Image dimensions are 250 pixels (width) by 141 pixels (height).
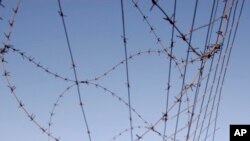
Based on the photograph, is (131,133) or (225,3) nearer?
(225,3)

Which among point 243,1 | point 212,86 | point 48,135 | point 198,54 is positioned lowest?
point 48,135

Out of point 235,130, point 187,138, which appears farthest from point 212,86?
point 235,130

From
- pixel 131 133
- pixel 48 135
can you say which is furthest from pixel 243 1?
pixel 48 135

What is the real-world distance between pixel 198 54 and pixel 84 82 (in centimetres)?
234

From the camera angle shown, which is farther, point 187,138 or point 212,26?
point 187,138

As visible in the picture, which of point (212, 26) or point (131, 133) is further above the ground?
point (212, 26)

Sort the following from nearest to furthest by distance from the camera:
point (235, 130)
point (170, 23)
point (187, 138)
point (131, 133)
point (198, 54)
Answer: point (170, 23) < point (198, 54) < point (187, 138) < point (131, 133) < point (235, 130)

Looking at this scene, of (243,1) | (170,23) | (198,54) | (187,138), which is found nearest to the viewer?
(170,23)

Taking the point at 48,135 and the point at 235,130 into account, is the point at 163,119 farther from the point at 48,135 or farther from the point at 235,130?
the point at 235,130

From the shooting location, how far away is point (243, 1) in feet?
18.2

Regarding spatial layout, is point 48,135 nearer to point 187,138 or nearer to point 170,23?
point 187,138

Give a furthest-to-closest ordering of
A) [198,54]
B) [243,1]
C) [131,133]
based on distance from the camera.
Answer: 1. [131,133]
2. [243,1]
3. [198,54]

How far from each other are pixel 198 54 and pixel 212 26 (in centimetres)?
48

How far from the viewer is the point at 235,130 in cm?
786
